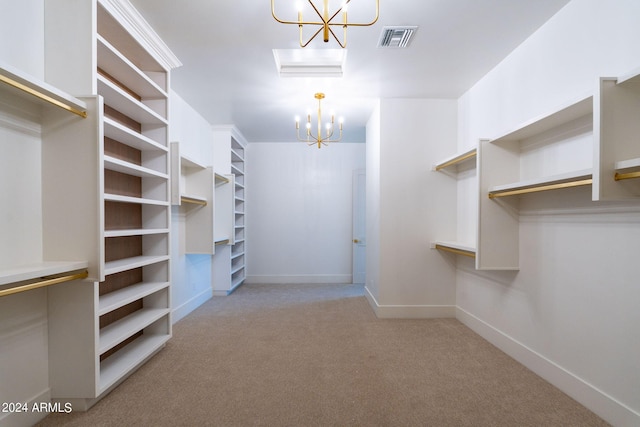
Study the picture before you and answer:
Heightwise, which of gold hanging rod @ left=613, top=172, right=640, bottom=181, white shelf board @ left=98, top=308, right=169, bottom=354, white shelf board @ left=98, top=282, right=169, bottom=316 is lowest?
white shelf board @ left=98, top=308, right=169, bottom=354

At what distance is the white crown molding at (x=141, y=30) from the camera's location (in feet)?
6.69

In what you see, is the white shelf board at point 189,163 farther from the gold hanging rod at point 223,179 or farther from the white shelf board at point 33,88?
the white shelf board at point 33,88

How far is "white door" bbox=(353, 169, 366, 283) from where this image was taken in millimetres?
5875

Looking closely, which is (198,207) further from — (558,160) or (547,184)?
(558,160)

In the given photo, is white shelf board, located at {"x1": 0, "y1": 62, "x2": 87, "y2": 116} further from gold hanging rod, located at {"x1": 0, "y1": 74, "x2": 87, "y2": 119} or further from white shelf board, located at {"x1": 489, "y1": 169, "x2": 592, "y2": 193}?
white shelf board, located at {"x1": 489, "y1": 169, "x2": 592, "y2": 193}

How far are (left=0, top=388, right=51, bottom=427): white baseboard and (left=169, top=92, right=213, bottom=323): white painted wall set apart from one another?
177 cm

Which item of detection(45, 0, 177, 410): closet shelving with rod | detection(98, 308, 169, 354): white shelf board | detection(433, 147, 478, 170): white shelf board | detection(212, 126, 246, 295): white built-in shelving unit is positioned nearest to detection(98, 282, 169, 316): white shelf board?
detection(45, 0, 177, 410): closet shelving with rod

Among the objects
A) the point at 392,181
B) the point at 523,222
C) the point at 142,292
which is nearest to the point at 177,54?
the point at 142,292

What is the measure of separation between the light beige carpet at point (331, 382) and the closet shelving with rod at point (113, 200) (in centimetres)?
30

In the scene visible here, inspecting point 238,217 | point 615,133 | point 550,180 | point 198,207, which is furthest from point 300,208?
point 615,133

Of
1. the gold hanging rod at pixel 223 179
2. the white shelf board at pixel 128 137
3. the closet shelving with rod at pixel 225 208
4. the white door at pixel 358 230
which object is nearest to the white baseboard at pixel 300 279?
the white door at pixel 358 230

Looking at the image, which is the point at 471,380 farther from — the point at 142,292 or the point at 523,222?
the point at 142,292

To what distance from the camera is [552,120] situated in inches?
80.3

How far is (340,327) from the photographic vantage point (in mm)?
3377
